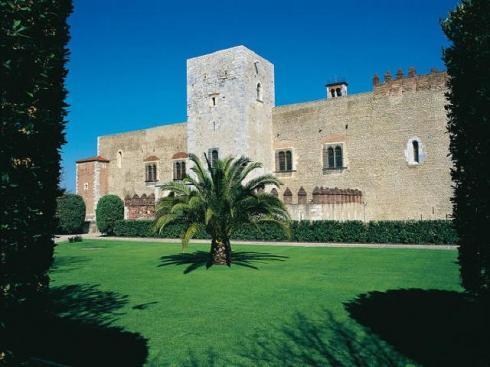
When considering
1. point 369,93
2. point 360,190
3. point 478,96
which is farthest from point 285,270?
point 369,93

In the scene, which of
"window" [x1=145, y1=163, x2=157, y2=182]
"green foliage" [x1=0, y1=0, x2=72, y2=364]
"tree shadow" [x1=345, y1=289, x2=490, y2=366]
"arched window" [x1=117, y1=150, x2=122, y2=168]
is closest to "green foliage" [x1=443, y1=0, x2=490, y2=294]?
"tree shadow" [x1=345, y1=289, x2=490, y2=366]

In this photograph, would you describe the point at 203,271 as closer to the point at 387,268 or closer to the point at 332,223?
the point at 387,268

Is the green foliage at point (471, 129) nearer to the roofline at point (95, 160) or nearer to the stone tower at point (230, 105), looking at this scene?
the stone tower at point (230, 105)

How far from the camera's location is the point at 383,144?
24.9 meters

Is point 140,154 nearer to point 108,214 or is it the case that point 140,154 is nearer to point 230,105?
point 108,214

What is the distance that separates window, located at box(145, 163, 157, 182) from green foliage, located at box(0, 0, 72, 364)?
3024cm

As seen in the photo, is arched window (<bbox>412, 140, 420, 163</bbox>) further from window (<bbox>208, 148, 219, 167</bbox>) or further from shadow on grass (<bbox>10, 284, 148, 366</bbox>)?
shadow on grass (<bbox>10, 284, 148, 366</bbox>)

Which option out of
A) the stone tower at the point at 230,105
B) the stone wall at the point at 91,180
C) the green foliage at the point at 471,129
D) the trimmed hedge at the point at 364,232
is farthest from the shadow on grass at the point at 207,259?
the stone wall at the point at 91,180

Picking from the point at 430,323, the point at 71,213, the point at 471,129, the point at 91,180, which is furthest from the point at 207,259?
the point at 91,180

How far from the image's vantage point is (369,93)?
83.8 feet

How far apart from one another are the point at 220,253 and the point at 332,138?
1575 centimetres

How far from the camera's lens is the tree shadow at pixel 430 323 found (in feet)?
16.1

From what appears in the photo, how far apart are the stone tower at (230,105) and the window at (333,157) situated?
3963 millimetres

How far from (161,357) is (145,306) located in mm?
2752
